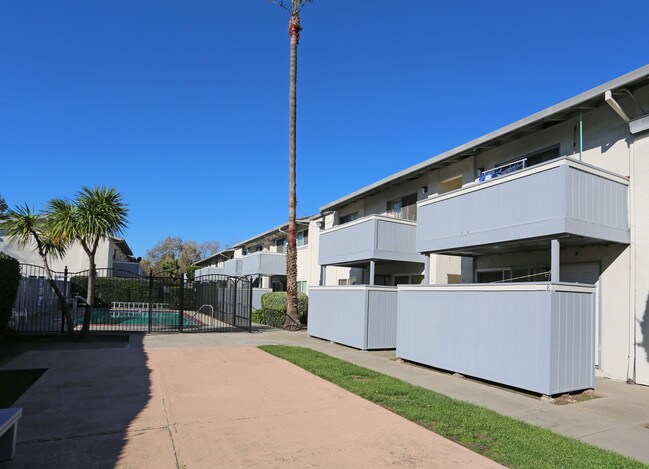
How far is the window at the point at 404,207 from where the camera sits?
1647 cm

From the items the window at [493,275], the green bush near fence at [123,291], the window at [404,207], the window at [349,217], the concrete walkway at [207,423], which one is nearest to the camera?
the concrete walkway at [207,423]

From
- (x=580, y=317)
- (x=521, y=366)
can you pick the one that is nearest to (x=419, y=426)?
(x=521, y=366)

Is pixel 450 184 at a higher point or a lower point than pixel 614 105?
lower

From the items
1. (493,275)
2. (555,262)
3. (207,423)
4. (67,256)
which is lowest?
(207,423)

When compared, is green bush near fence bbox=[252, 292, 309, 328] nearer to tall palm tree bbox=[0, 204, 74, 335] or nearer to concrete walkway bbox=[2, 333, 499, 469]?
tall palm tree bbox=[0, 204, 74, 335]

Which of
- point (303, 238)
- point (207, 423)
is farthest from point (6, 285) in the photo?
point (303, 238)

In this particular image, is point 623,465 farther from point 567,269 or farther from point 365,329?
point 365,329

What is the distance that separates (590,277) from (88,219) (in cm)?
1396

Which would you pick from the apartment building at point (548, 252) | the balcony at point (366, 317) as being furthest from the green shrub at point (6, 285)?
the apartment building at point (548, 252)

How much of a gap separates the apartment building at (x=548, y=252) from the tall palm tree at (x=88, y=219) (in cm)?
942

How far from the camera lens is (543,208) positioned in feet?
28.7

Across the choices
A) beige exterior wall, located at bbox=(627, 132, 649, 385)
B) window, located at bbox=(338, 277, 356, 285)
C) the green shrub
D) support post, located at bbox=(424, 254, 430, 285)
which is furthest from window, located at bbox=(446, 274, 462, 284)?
the green shrub

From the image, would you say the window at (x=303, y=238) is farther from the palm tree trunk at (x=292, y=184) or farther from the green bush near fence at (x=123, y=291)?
the green bush near fence at (x=123, y=291)

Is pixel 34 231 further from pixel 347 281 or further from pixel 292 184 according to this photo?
pixel 347 281
